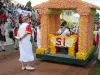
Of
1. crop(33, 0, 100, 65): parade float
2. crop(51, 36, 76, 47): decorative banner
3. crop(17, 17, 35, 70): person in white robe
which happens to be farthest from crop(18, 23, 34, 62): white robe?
crop(51, 36, 76, 47): decorative banner

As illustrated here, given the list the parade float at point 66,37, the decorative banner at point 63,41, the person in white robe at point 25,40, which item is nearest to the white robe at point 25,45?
the person in white robe at point 25,40

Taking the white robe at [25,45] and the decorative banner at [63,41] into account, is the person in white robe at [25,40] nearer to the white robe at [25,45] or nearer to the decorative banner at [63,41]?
the white robe at [25,45]

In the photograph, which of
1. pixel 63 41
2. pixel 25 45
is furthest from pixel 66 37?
pixel 25 45

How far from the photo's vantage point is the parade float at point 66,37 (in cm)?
880

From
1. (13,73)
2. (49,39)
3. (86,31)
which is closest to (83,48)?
(86,31)

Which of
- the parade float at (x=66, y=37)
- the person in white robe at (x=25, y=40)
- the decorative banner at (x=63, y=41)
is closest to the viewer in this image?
the person in white robe at (x=25, y=40)

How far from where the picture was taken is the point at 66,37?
9.34 meters

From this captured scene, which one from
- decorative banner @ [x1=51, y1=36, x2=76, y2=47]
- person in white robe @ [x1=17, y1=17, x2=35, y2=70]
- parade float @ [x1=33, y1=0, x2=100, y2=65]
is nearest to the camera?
person in white robe @ [x1=17, y1=17, x2=35, y2=70]

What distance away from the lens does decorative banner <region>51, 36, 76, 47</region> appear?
9242 mm

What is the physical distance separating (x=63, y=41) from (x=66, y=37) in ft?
0.64

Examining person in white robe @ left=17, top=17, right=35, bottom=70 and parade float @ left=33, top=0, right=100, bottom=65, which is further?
parade float @ left=33, top=0, right=100, bottom=65

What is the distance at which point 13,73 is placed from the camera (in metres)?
7.70

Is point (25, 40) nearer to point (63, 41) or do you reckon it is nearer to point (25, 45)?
point (25, 45)

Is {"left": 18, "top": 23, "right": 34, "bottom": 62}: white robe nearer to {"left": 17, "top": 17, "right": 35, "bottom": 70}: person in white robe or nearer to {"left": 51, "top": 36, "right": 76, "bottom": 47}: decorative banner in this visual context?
{"left": 17, "top": 17, "right": 35, "bottom": 70}: person in white robe
